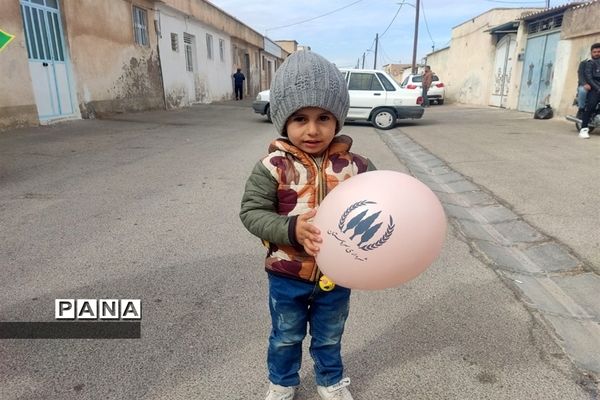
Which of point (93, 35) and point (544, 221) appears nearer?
point (544, 221)

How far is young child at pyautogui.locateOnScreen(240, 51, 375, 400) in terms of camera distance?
1499mm

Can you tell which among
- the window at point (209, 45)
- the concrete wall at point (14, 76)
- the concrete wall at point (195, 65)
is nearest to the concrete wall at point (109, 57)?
the concrete wall at point (195, 65)

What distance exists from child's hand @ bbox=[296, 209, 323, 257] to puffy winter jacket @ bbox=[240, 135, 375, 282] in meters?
0.09

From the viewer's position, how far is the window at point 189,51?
→ 58.8 ft

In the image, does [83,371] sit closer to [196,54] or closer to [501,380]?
[501,380]

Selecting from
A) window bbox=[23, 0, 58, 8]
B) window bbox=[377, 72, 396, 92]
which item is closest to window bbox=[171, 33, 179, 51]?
window bbox=[23, 0, 58, 8]

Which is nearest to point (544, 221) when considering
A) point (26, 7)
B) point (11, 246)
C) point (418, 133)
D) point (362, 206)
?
point (362, 206)

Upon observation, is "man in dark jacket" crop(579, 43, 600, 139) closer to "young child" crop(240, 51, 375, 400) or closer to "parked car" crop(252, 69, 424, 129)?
"parked car" crop(252, 69, 424, 129)

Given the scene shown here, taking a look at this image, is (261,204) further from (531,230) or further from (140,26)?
(140,26)

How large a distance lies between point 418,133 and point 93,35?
8.89 m

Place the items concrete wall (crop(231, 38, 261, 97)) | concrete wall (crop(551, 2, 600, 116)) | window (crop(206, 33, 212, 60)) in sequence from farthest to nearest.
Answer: concrete wall (crop(231, 38, 261, 97)) < window (crop(206, 33, 212, 60)) < concrete wall (crop(551, 2, 600, 116))

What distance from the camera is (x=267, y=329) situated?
2.33 m

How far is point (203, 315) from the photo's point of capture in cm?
245

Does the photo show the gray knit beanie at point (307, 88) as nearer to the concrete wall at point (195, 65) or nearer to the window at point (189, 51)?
the concrete wall at point (195, 65)
